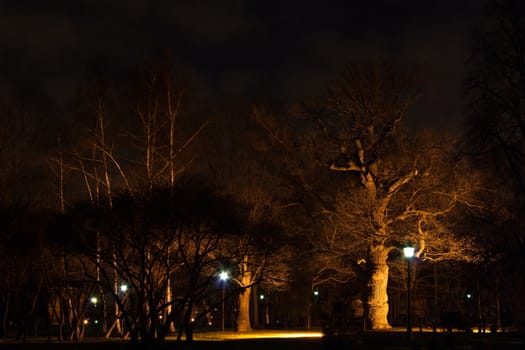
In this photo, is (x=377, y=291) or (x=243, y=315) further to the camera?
(x=243, y=315)

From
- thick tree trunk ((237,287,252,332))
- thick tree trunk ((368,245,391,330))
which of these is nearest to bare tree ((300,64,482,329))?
thick tree trunk ((368,245,391,330))


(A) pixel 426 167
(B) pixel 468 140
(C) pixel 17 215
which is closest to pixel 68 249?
(C) pixel 17 215

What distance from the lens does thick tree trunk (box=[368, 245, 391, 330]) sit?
37594 mm

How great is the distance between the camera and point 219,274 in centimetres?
3319

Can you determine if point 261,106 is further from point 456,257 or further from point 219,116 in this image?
point 456,257

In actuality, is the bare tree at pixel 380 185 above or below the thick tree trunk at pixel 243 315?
above

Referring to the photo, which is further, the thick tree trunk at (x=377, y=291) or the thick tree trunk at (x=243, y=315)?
the thick tree trunk at (x=243, y=315)

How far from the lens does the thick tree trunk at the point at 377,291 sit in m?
37.6

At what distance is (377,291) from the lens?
1489 inches

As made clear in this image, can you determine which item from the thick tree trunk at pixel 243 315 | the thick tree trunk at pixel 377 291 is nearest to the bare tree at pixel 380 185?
the thick tree trunk at pixel 377 291

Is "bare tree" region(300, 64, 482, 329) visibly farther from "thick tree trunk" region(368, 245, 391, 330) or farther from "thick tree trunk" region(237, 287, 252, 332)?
"thick tree trunk" region(237, 287, 252, 332)

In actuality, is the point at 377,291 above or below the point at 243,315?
above

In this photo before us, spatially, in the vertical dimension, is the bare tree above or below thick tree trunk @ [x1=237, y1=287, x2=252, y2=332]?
above

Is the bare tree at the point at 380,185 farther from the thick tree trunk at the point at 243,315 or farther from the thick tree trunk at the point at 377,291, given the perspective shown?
the thick tree trunk at the point at 243,315
